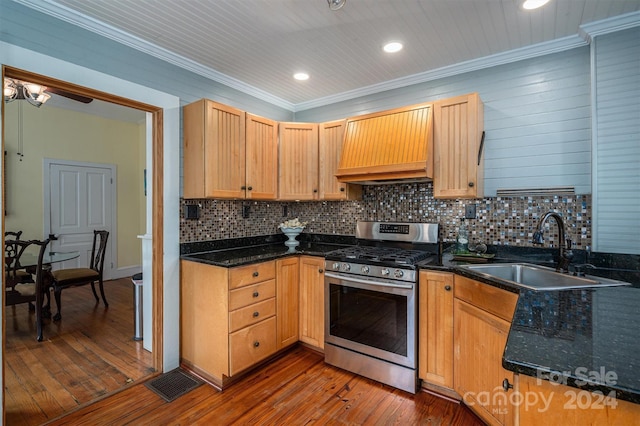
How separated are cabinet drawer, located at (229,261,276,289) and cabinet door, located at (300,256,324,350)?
0.35m

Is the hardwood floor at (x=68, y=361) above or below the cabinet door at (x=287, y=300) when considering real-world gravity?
below

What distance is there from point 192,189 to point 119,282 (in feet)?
13.1

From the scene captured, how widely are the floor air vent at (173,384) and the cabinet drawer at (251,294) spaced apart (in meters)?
A: 0.73

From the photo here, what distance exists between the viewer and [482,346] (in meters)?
1.85

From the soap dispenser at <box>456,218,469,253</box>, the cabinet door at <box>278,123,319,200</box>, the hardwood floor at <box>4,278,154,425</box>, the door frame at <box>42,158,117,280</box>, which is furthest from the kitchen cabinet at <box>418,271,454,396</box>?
the door frame at <box>42,158,117,280</box>

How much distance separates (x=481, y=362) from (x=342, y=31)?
2473mm

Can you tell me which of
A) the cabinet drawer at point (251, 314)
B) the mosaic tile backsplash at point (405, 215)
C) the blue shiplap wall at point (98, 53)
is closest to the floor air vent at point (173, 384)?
the cabinet drawer at point (251, 314)

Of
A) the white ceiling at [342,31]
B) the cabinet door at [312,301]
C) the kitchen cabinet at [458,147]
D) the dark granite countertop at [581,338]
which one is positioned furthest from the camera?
the cabinet door at [312,301]

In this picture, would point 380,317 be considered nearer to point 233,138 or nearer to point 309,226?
point 309,226

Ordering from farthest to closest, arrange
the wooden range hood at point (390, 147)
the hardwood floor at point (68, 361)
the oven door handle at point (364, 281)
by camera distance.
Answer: the wooden range hood at point (390, 147), the oven door handle at point (364, 281), the hardwood floor at point (68, 361)

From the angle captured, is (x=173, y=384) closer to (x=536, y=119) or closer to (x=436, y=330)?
(x=436, y=330)

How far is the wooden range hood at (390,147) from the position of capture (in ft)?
8.10

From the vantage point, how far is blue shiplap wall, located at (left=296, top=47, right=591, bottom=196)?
2.27 metres

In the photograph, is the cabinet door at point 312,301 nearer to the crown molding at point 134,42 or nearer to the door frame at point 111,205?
the crown molding at point 134,42
